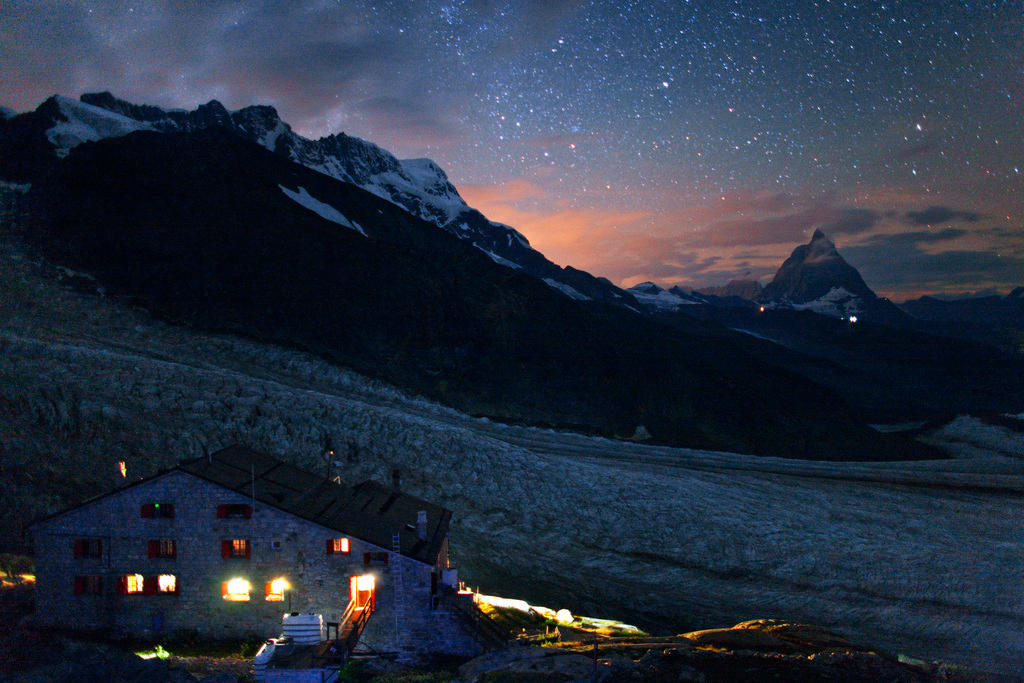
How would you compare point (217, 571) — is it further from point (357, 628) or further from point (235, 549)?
point (357, 628)

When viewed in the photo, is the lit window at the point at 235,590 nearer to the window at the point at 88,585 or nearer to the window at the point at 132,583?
the window at the point at 132,583

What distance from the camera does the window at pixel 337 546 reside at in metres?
24.6

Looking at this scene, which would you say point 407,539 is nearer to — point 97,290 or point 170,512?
point 170,512

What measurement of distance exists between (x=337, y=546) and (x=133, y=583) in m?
8.75

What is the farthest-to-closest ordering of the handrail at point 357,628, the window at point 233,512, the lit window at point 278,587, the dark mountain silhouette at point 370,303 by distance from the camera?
1. the dark mountain silhouette at point 370,303
2. the window at point 233,512
3. the lit window at point 278,587
4. the handrail at point 357,628

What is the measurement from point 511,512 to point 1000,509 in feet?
182

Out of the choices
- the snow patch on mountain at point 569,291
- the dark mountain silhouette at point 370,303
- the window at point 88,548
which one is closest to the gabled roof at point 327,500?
the window at point 88,548

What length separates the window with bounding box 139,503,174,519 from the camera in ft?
81.1

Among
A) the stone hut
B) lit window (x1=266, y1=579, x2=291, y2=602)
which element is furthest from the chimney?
lit window (x1=266, y1=579, x2=291, y2=602)

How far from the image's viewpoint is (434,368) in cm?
8556

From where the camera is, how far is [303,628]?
2223cm

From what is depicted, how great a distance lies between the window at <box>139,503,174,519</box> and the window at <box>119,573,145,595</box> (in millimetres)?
2552

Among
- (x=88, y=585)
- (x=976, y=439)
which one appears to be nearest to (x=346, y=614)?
(x=88, y=585)

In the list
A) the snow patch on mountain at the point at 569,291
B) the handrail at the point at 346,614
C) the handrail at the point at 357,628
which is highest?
the snow patch on mountain at the point at 569,291
